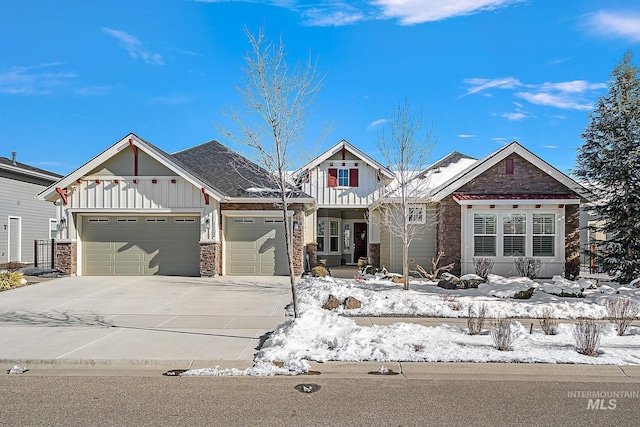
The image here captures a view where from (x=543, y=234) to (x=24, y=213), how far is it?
25275 mm

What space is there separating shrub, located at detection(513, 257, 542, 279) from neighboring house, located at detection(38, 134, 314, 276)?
8.30m

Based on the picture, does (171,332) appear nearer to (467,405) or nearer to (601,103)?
(467,405)

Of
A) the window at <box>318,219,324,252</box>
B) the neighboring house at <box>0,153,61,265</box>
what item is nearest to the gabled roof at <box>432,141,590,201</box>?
the window at <box>318,219,324,252</box>

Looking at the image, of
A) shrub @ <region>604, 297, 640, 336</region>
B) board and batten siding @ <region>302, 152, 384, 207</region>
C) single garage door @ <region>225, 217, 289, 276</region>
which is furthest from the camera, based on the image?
board and batten siding @ <region>302, 152, 384, 207</region>

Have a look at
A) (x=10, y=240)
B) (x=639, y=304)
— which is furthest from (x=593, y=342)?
(x=10, y=240)

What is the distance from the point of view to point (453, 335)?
8.59 m

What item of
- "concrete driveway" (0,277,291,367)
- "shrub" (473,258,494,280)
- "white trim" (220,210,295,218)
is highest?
"white trim" (220,210,295,218)

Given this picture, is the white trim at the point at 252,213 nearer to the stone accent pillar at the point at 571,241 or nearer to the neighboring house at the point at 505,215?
the neighboring house at the point at 505,215

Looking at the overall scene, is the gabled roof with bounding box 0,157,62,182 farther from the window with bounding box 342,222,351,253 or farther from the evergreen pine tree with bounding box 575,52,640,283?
the evergreen pine tree with bounding box 575,52,640,283

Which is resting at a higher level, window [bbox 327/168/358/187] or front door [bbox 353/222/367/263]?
window [bbox 327/168/358/187]

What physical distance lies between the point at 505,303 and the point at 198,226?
38.4 ft

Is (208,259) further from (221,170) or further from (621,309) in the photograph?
(621,309)

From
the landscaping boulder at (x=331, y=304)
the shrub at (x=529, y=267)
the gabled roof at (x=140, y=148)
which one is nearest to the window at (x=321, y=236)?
the gabled roof at (x=140, y=148)

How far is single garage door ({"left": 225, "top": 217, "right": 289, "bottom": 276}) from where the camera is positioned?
18.7m
